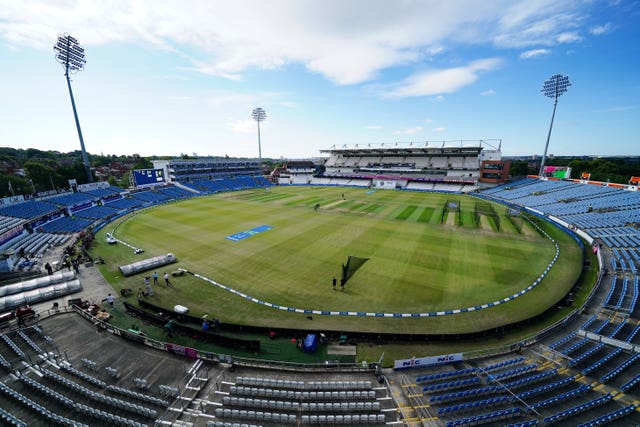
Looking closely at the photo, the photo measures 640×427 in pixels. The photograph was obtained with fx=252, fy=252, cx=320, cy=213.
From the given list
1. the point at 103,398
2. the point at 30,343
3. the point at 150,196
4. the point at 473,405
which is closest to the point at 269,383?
the point at 103,398

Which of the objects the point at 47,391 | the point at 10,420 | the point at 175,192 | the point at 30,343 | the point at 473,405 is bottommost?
the point at 473,405

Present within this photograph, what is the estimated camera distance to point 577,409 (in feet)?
34.9

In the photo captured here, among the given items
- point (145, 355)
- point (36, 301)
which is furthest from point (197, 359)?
point (36, 301)

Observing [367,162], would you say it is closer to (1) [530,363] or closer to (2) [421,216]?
(2) [421,216]

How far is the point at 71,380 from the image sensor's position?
40.1 feet

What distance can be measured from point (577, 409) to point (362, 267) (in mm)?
16402

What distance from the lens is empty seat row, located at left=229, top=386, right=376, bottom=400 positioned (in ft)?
37.7

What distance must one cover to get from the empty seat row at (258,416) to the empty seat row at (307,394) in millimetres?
878

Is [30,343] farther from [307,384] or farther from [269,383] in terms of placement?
[307,384]

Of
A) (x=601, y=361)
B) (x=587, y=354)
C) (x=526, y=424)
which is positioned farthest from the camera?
(x=587, y=354)

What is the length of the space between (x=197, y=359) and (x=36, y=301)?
15697 millimetres

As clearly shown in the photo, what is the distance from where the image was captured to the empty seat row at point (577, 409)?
10.3 meters

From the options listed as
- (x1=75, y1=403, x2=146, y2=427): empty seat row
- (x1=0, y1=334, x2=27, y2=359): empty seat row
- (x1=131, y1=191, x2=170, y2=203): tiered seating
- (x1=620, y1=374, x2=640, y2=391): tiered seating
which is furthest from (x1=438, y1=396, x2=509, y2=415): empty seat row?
(x1=131, y1=191, x2=170, y2=203): tiered seating

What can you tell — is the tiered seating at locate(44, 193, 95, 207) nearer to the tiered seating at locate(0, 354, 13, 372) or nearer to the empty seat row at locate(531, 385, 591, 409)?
the tiered seating at locate(0, 354, 13, 372)
